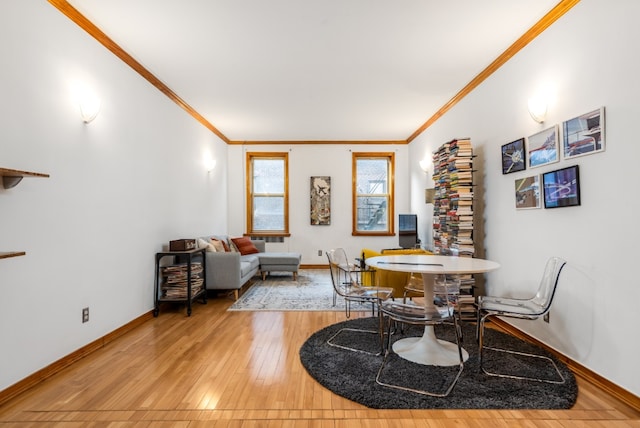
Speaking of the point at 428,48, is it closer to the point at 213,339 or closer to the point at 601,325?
the point at 601,325

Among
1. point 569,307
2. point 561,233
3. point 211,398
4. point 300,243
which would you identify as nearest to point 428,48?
point 561,233

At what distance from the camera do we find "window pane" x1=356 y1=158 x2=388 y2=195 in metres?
7.07

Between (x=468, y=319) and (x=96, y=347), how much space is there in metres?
3.61

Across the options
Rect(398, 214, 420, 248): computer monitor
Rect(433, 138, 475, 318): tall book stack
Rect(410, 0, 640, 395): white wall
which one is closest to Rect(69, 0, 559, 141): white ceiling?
Rect(410, 0, 640, 395): white wall

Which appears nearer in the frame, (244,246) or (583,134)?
(583,134)

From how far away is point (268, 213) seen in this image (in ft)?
23.3

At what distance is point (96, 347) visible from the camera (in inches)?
111

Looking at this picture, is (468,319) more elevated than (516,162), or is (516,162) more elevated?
(516,162)

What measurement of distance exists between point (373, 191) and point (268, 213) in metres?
2.30

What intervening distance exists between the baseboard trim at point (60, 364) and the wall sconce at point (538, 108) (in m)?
4.21

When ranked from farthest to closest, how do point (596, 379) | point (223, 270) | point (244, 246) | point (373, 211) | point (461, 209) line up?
point (373, 211) < point (244, 246) < point (223, 270) < point (461, 209) < point (596, 379)

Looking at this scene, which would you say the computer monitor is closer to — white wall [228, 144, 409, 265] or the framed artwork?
white wall [228, 144, 409, 265]

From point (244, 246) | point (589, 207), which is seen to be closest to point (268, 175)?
point (244, 246)

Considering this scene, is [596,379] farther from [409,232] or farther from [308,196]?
[308,196]
